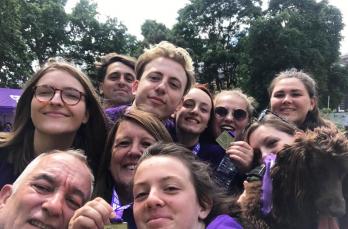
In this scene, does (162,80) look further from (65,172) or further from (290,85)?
(65,172)

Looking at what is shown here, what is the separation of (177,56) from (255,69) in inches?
1101

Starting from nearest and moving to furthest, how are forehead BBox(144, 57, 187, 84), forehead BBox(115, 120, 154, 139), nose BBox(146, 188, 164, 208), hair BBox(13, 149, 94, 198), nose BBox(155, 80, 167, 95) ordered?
nose BBox(146, 188, 164, 208) → hair BBox(13, 149, 94, 198) → forehead BBox(115, 120, 154, 139) → nose BBox(155, 80, 167, 95) → forehead BBox(144, 57, 187, 84)

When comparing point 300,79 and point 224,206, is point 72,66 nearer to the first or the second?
point 224,206

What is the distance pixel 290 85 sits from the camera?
13.0ft

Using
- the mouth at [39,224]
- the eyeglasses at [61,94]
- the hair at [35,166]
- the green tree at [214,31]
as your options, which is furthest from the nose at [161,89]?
the green tree at [214,31]

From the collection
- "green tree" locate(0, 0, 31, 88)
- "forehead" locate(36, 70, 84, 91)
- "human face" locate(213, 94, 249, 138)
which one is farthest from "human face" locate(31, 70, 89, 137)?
"green tree" locate(0, 0, 31, 88)

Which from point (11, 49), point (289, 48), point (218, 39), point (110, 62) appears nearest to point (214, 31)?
point (218, 39)

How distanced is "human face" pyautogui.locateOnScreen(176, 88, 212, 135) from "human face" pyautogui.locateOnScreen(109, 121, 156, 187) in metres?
1.08

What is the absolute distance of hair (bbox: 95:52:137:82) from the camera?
521cm

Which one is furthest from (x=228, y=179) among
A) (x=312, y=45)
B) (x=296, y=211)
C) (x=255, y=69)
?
(x=312, y=45)

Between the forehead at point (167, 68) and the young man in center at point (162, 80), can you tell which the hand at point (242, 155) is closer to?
the young man in center at point (162, 80)

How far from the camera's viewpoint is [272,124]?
293 centimetres

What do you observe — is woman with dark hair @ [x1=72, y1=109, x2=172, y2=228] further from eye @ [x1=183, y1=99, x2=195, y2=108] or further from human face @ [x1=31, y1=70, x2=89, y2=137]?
eye @ [x1=183, y1=99, x2=195, y2=108]

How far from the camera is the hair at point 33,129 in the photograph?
10.3 feet
